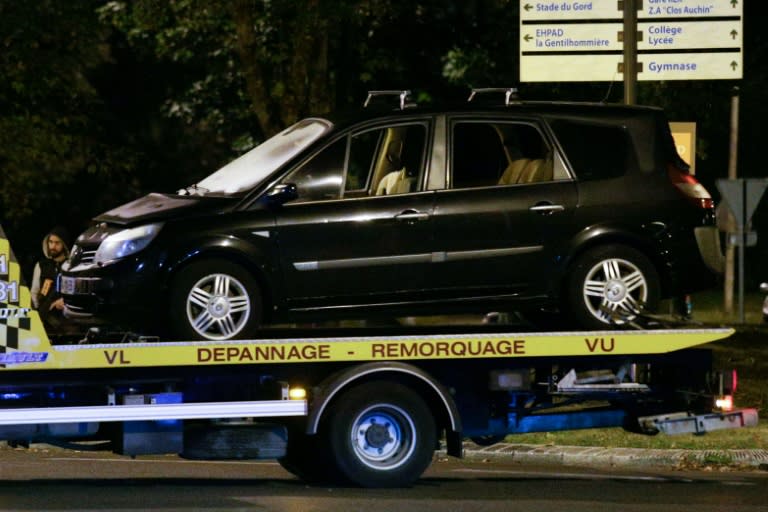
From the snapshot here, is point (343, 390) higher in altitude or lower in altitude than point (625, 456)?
higher

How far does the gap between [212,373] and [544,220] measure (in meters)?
2.35

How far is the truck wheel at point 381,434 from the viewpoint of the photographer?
12375 millimetres

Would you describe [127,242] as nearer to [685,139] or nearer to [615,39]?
[685,139]

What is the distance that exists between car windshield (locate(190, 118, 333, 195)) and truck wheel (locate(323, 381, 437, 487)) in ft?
4.90

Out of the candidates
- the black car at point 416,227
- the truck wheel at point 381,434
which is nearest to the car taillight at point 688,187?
the black car at point 416,227

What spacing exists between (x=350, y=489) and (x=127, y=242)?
85.2 inches

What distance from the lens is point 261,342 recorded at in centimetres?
1190

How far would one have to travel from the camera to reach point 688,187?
42.6 feet

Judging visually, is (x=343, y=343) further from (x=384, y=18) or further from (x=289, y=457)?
(x=384, y=18)

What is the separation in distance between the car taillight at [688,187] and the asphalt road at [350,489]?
1.92 m

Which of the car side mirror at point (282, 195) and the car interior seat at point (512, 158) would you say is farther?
the car interior seat at point (512, 158)

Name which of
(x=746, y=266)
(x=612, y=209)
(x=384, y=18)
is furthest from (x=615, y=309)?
(x=746, y=266)

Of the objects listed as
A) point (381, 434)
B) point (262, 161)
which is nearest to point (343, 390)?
point (381, 434)

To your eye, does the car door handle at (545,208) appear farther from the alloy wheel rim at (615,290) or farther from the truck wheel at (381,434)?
the truck wheel at (381,434)
